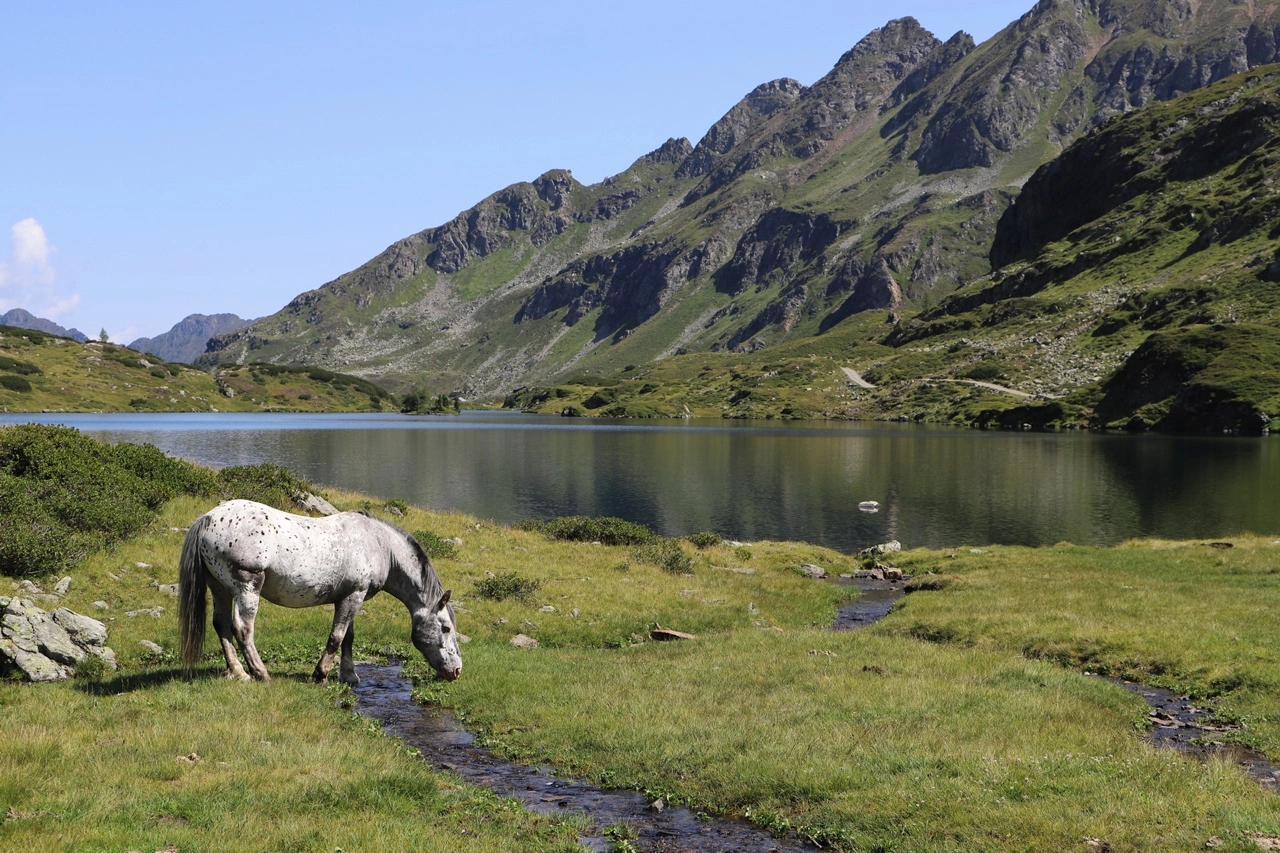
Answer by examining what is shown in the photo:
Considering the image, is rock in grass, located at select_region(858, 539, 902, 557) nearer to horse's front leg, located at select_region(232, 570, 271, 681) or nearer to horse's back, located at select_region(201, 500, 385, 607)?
horse's back, located at select_region(201, 500, 385, 607)

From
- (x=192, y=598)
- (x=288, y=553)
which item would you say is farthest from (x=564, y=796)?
(x=192, y=598)

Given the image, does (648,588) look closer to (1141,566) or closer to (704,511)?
(1141,566)

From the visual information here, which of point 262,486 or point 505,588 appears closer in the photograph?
point 505,588

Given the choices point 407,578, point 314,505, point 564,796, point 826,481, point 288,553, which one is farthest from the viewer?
point 826,481

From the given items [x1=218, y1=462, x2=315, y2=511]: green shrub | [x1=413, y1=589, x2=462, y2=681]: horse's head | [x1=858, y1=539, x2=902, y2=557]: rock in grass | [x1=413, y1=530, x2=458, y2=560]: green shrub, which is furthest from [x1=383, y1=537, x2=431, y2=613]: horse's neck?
[x1=858, y1=539, x2=902, y2=557]: rock in grass

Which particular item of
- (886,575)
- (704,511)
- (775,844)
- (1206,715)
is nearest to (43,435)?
(775,844)

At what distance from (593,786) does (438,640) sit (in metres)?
6.45

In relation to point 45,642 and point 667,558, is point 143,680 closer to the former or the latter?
point 45,642

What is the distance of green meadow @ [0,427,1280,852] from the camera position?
35.0 ft

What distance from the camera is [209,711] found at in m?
14.3

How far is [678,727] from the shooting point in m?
16.2

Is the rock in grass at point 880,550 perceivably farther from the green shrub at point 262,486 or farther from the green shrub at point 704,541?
the green shrub at point 262,486

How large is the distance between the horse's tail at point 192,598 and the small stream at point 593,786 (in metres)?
3.56

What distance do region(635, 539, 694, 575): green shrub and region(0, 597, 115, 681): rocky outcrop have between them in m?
25.2
